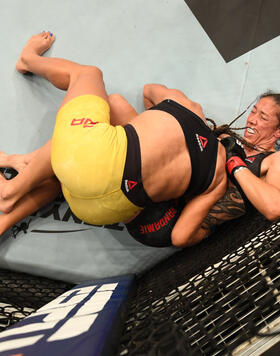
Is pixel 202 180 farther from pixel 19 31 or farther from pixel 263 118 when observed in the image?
pixel 19 31

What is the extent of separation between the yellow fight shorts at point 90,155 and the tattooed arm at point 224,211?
0.46m

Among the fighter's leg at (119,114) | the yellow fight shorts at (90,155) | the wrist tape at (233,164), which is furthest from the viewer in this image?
the fighter's leg at (119,114)

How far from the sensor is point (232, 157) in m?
1.11

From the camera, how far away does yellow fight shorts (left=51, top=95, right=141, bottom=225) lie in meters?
0.83

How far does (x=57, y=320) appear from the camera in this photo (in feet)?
1.92

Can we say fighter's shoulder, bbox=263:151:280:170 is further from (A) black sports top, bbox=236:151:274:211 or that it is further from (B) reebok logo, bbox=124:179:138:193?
(B) reebok logo, bbox=124:179:138:193

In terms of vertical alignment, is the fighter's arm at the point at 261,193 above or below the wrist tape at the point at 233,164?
below

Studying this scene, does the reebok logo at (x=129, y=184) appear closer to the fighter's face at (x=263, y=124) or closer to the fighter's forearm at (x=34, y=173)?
the fighter's forearm at (x=34, y=173)

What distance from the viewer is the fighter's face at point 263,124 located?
1.33 metres

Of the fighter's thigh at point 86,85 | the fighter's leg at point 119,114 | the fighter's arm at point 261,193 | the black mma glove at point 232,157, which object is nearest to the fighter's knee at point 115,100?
the fighter's leg at point 119,114

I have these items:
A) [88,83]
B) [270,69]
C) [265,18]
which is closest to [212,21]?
[265,18]

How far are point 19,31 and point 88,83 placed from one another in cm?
74

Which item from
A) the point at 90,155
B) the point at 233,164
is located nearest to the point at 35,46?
the point at 90,155

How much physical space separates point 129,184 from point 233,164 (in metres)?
0.46
